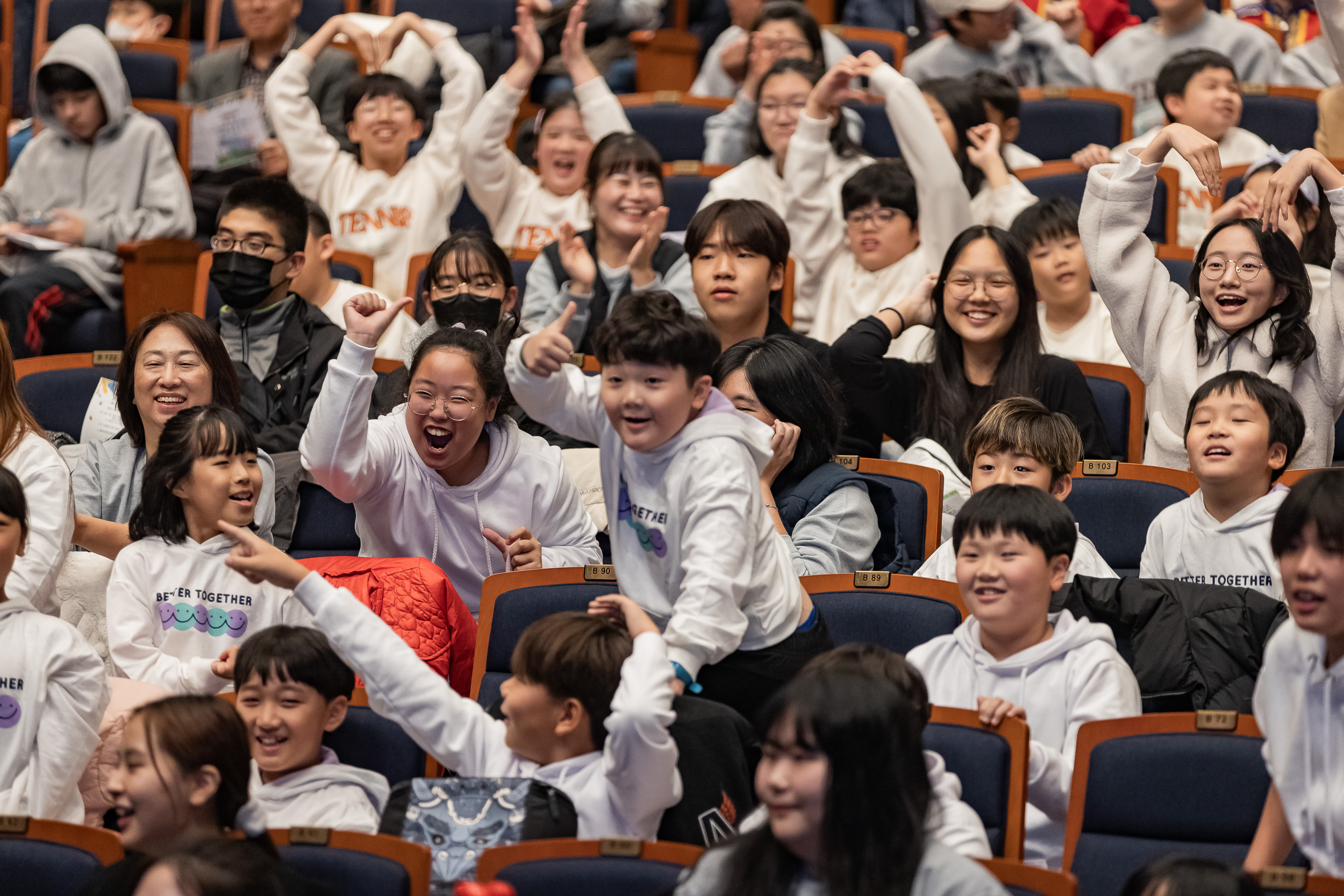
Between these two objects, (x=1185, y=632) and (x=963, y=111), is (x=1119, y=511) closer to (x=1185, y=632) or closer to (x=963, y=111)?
(x=1185, y=632)

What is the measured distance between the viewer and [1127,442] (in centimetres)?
360

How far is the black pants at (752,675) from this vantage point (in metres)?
2.39

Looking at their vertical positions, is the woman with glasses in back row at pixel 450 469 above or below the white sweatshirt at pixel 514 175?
below

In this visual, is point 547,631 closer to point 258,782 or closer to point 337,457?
point 258,782

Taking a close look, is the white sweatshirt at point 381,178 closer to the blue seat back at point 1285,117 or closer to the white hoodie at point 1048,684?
the blue seat back at point 1285,117

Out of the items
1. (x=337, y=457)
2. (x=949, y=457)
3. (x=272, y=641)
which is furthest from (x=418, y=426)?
(x=949, y=457)

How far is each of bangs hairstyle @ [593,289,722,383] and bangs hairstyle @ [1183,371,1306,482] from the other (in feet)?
3.73

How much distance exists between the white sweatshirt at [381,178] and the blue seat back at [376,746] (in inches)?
108

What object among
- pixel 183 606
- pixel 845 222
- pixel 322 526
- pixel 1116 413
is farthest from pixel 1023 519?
pixel 845 222

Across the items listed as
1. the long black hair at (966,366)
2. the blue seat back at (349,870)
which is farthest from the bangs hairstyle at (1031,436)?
the blue seat back at (349,870)

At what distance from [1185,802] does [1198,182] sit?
10.5 ft

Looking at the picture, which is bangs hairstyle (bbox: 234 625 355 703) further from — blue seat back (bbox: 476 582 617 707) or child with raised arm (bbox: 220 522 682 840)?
blue seat back (bbox: 476 582 617 707)

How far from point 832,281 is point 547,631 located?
2541 millimetres

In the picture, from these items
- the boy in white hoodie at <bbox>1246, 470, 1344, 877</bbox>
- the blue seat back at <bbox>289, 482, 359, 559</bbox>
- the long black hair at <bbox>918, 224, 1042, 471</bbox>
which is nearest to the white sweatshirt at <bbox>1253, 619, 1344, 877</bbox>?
the boy in white hoodie at <bbox>1246, 470, 1344, 877</bbox>
